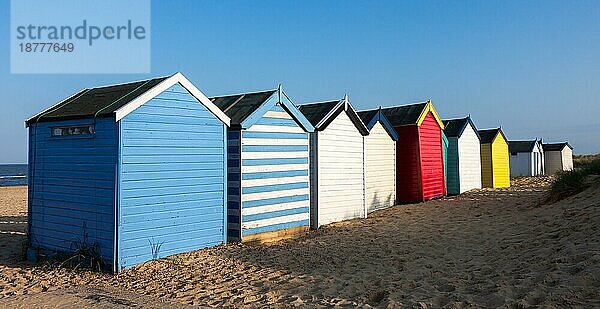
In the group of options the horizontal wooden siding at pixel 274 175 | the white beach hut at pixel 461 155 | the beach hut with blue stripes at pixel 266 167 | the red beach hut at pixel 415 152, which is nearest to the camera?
the beach hut with blue stripes at pixel 266 167

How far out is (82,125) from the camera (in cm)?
906

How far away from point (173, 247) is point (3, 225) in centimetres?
867

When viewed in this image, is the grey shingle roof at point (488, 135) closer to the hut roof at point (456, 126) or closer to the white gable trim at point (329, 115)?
the hut roof at point (456, 126)

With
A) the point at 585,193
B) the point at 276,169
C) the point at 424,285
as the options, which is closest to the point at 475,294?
the point at 424,285

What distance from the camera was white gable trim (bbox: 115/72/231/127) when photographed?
854 centimetres

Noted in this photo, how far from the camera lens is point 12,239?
12.5 meters

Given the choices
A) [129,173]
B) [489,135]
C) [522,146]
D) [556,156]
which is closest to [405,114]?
[489,135]

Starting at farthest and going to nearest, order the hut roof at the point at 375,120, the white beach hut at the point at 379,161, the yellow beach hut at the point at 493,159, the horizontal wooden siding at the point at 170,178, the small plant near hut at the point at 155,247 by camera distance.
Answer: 1. the yellow beach hut at the point at 493,159
2. the hut roof at the point at 375,120
3. the white beach hut at the point at 379,161
4. the small plant near hut at the point at 155,247
5. the horizontal wooden siding at the point at 170,178

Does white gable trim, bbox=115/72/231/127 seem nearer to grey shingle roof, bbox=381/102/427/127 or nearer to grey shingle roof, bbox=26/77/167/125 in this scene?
grey shingle roof, bbox=26/77/167/125

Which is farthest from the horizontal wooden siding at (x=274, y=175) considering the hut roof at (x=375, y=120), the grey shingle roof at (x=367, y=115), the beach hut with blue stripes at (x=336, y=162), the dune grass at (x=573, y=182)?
the dune grass at (x=573, y=182)

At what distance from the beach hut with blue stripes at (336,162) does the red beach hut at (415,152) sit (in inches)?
159

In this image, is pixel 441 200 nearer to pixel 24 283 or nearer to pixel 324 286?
pixel 324 286

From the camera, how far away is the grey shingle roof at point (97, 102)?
29.2 feet

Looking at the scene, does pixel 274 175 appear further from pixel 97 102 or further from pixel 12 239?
pixel 12 239
